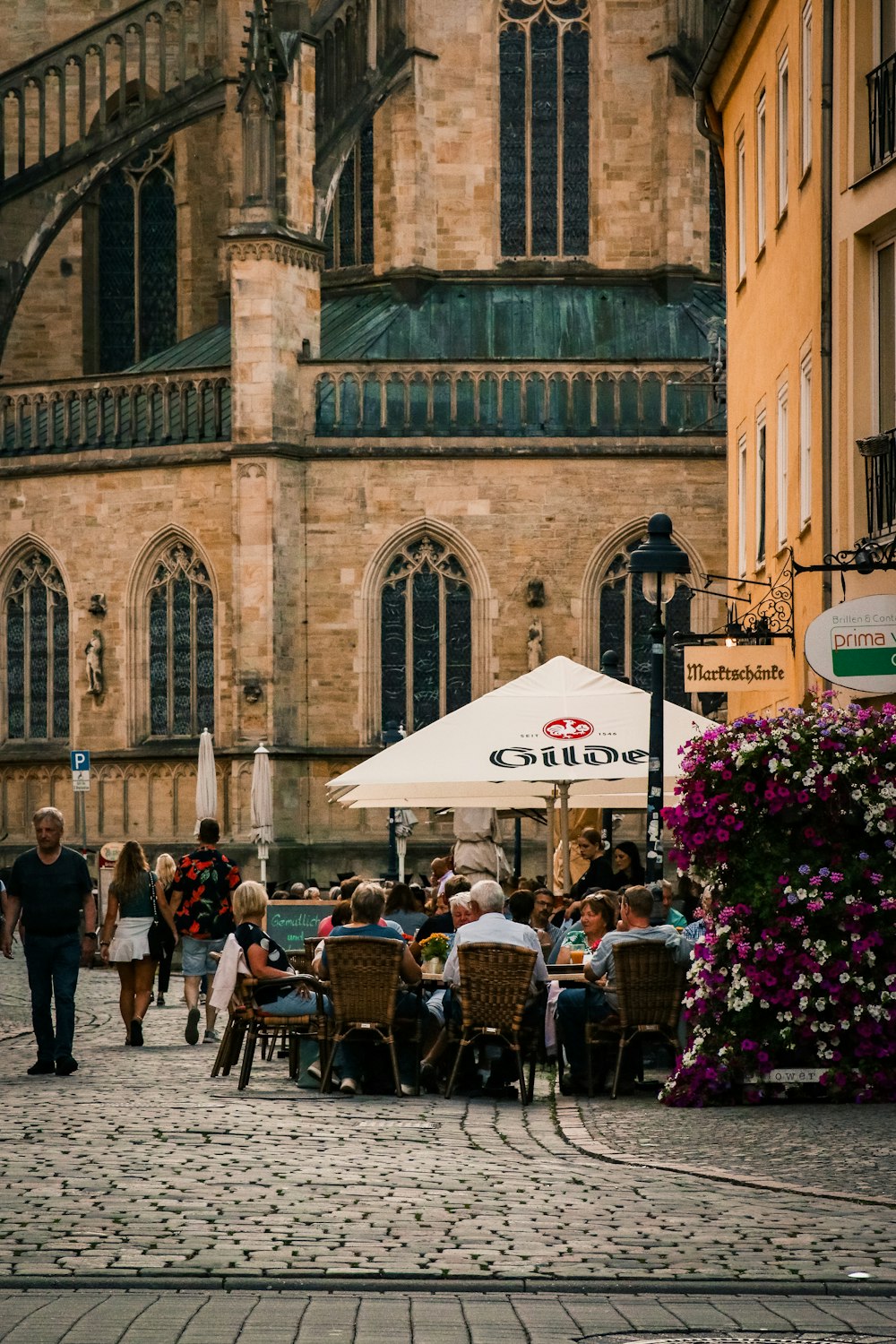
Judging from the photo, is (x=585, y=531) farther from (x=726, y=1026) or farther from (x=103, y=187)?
(x=726, y=1026)

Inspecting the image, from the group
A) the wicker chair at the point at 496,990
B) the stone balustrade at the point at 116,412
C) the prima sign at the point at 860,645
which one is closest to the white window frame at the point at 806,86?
the prima sign at the point at 860,645

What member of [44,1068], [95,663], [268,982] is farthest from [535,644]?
[268,982]

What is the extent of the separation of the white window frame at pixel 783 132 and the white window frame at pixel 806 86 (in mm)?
798

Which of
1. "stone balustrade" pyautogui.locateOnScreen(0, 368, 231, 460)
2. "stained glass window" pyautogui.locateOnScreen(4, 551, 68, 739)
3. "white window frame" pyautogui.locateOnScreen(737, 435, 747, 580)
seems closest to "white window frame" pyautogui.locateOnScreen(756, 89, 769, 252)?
"white window frame" pyautogui.locateOnScreen(737, 435, 747, 580)

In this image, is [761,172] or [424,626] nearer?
[761,172]

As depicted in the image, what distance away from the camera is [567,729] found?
51.8 feet

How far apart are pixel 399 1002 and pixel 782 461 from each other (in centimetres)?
762

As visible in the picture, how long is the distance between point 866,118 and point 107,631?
21.3m

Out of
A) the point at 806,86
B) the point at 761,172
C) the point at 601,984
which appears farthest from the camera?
the point at 761,172

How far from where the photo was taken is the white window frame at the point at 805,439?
700 inches

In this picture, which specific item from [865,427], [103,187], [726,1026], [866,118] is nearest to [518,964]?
[726,1026]

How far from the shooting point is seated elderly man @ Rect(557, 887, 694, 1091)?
41.7ft

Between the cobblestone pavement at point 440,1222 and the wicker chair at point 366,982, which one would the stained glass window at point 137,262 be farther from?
the cobblestone pavement at point 440,1222

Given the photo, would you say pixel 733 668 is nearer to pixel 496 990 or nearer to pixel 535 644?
pixel 496 990
